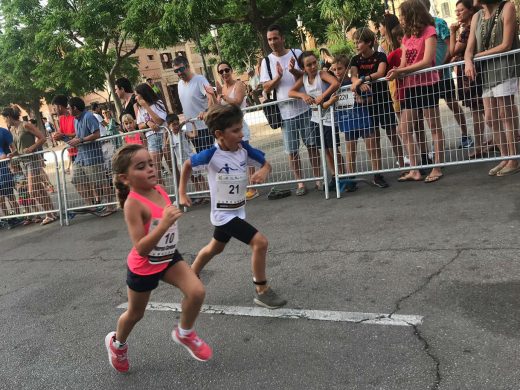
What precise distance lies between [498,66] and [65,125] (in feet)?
22.5

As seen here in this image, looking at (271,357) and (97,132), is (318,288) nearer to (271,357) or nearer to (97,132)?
(271,357)

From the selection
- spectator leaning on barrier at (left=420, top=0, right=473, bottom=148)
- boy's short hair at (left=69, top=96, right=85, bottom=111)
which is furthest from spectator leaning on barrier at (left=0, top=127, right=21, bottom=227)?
spectator leaning on barrier at (left=420, top=0, right=473, bottom=148)

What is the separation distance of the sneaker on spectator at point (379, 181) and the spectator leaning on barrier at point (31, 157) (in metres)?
5.80

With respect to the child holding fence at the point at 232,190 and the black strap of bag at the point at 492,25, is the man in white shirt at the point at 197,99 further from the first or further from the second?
the black strap of bag at the point at 492,25

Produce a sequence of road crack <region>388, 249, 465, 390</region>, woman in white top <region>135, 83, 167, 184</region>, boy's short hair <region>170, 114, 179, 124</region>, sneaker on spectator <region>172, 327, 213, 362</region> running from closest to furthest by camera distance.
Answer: road crack <region>388, 249, 465, 390</region> → sneaker on spectator <region>172, 327, 213, 362</region> → boy's short hair <region>170, 114, 179, 124</region> → woman in white top <region>135, 83, 167, 184</region>

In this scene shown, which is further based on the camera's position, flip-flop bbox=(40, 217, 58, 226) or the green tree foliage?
the green tree foliage

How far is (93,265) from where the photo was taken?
5555 mm

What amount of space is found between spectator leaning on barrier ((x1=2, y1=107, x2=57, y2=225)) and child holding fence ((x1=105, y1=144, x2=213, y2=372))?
20.9 ft

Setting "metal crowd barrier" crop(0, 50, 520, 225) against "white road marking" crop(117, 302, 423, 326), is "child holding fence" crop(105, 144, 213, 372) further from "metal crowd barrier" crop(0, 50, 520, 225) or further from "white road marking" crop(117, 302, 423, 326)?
"metal crowd barrier" crop(0, 50, 520, 225)

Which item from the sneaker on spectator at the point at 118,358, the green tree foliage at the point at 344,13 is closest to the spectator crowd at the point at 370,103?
the sneaker on spectator at the point at 118,358

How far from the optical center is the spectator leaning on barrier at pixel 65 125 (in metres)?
8.09

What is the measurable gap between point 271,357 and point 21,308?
113 inches

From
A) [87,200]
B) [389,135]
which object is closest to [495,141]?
[389,135]

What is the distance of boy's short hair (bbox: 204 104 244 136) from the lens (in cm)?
342
